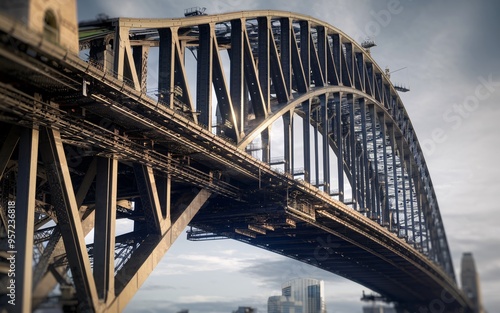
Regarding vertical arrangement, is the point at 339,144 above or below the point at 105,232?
above

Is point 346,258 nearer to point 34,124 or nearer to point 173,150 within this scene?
point 173,150

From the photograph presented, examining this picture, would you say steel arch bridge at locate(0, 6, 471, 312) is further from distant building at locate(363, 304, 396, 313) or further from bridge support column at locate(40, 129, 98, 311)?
distant building at locate(363, 304, 396, 313)

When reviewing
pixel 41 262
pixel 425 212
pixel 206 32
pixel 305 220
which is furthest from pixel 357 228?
pixel 425 212

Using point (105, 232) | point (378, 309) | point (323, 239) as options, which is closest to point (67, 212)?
point (105, 232)

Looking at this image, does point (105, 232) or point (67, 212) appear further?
point (105, 232)

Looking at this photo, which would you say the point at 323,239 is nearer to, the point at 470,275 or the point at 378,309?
the point at 470,275

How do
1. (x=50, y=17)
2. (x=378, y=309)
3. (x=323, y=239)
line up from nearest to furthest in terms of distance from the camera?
1. (x=50, y=17)
2. (x=323, y=239)
3. (x=378, y=309)

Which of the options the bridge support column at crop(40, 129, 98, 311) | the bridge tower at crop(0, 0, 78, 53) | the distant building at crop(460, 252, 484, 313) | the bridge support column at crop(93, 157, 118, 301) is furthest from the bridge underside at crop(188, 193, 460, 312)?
the bridge tower at crop(0, 0, 78, 53)
